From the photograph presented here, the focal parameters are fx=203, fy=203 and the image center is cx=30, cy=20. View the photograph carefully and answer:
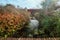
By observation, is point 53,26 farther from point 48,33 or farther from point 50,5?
point 50,5

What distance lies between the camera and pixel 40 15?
14.5ft

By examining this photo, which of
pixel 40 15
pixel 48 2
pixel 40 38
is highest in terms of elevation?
pixel 48 2

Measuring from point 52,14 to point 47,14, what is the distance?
4.4 inches

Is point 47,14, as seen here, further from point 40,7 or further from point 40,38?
point 40,38

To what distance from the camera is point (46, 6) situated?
4.48m

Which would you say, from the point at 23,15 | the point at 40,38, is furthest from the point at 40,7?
the point at 40,38

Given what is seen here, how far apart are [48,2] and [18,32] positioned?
93 cm

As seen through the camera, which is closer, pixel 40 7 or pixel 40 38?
pixel 40 38

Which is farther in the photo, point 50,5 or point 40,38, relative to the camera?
point 50,5

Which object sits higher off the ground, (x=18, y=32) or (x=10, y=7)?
(x=10, y=7)

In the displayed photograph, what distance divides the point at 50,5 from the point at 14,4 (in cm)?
79

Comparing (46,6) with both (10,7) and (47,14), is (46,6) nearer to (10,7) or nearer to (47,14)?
(47,14)

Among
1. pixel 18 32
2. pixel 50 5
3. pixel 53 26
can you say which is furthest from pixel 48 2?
pixel 18 32

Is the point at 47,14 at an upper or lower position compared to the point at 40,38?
upper
